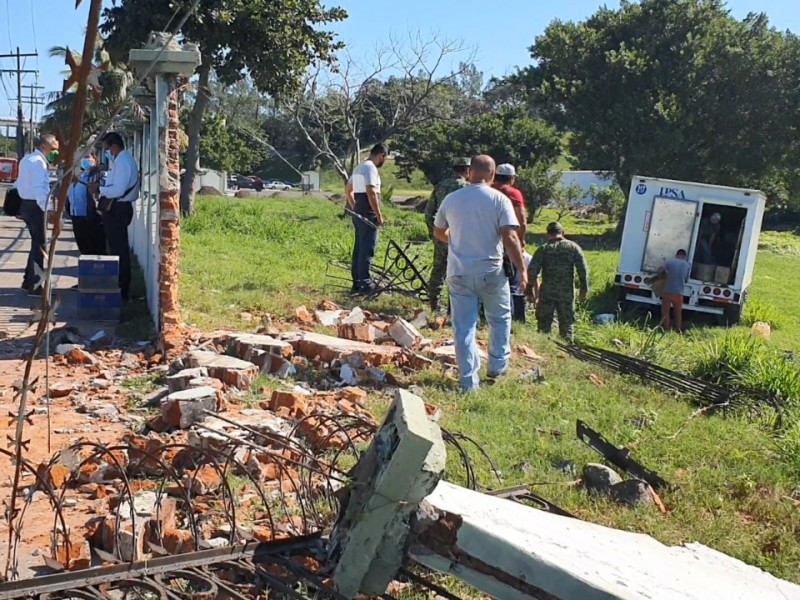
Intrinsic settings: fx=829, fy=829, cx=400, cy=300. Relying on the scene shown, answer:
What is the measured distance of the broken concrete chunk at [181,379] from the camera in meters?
5.95

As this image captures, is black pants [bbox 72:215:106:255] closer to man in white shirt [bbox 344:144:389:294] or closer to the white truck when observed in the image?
man in white shirt [bbox 344:144:389:294]

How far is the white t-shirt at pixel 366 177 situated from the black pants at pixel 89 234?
3344mm

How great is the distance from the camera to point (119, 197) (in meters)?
8.91

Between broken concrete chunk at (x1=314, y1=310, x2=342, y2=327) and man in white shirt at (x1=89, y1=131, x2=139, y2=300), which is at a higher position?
man in white shirt at (x1=89, y1=131, x2=139, y2=300)

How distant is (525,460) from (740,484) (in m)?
1.33

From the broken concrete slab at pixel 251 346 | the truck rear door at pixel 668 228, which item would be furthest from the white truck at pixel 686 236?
the broken concrete slab at pixel 251 346

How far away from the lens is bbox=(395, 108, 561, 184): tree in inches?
1368

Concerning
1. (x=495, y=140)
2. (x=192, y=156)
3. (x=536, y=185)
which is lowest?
(x=192, y=156)

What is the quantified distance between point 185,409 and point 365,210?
17.8ft

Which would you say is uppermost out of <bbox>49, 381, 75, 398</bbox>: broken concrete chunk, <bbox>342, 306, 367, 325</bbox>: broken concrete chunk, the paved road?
<bbox>342, 306, 367, 325</bbox>: broken concrete chunk

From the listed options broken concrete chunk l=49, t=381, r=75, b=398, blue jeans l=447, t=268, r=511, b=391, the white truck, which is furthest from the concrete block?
the white truck

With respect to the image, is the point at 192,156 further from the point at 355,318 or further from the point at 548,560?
the point at 548,560

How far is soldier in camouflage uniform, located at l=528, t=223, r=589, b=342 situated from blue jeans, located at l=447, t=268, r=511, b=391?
Result: 3231 mm

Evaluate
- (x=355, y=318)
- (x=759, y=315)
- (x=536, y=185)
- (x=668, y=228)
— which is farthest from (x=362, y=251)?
(x=536, y=185)
